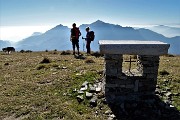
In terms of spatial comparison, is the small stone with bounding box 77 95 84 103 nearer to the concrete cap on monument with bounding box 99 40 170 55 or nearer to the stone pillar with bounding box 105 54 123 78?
the stone pillar with bounding box 105 54 123 78

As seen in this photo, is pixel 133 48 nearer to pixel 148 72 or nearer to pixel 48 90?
pixel 148 72

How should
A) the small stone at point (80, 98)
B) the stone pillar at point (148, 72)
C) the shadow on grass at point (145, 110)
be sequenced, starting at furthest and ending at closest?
the small stone at point (80, 98)
the stone pillar at point (148, 72)
the shadow on grass at point (145, 110)

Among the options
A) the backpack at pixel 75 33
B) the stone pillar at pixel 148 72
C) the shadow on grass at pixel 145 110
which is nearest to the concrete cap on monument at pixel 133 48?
the stone pillar at pixel 148 72

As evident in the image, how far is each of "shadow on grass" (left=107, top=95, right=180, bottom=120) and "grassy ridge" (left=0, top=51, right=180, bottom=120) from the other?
0.46 metres

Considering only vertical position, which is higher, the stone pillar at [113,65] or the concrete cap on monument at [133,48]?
the concrete cap on monument at [133,48]

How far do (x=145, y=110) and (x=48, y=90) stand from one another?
454cm

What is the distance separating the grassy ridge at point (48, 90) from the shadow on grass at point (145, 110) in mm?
455

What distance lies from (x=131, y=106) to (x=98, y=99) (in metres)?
1.36

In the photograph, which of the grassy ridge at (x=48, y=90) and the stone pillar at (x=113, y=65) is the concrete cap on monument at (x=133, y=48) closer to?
the stone pillar at (x=113, y=65)

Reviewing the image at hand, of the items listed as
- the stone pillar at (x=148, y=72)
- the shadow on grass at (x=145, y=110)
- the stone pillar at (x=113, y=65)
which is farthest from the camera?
the stone pillar at (x=148, y=72)

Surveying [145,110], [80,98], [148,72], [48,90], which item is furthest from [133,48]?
[48,90]

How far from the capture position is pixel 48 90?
1302cm

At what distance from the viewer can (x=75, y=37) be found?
1030 inches

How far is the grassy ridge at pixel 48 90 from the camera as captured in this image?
10.6m
